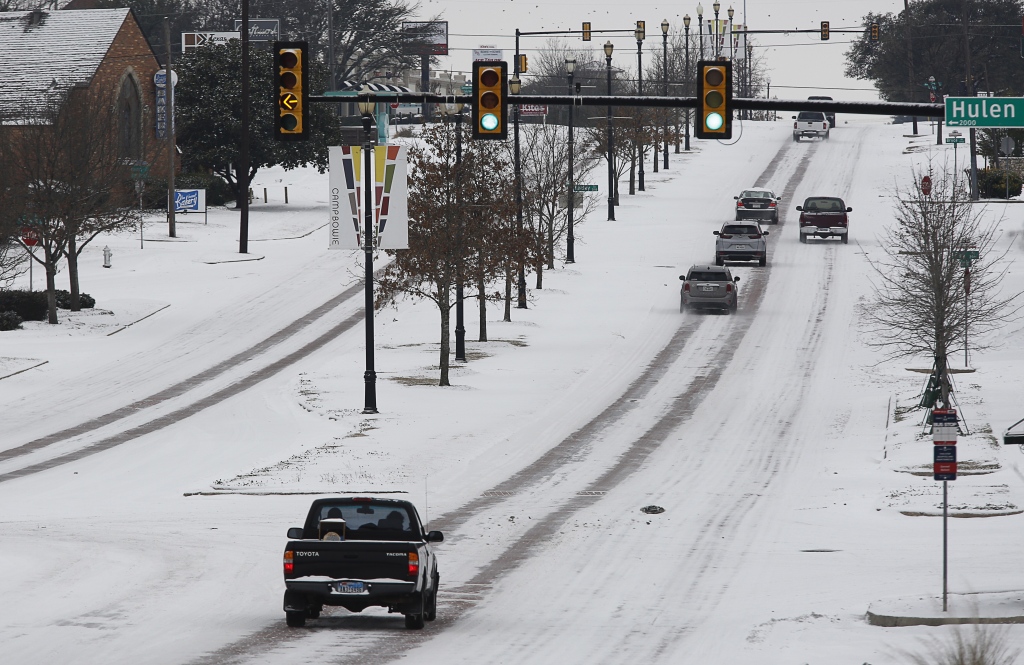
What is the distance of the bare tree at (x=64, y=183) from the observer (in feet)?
143

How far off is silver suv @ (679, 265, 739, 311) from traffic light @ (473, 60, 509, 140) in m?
31.2

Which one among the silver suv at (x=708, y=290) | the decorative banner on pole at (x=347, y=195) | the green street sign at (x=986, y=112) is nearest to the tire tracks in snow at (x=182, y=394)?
the decorative banner on pole at (x=347, y=195)

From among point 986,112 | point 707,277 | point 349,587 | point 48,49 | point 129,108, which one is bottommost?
point 349,587

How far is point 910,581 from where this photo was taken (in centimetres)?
1866

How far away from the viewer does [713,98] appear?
16.5m

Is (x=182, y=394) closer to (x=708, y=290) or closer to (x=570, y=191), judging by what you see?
(x=708, y=290)

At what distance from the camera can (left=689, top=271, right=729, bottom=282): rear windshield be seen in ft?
157

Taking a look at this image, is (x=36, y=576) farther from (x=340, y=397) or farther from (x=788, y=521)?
(x=340, y=397)

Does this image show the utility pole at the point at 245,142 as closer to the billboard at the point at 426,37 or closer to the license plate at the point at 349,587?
the license plate at the point at 349,587

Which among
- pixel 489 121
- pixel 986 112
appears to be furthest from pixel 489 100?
pixel 986 112

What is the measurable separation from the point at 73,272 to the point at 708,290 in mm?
20723

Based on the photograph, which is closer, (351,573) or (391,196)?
(351,573)

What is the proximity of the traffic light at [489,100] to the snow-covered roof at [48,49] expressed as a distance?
5359 cm

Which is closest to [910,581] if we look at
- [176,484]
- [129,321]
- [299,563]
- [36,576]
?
[299,563]
